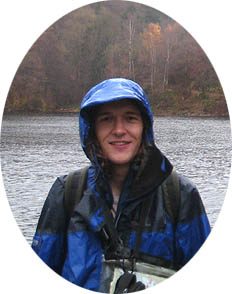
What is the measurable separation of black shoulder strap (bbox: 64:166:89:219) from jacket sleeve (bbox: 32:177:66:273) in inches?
0.7

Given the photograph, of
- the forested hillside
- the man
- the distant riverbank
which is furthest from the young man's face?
the distant riverbank

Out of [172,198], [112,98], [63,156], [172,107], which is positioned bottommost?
[63,156]

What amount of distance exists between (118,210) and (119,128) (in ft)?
1.00

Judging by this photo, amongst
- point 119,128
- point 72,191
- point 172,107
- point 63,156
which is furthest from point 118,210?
point 63,156

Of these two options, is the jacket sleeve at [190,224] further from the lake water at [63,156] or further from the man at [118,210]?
the lake water at [63,156]

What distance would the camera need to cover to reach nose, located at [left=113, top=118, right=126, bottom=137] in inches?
42.4

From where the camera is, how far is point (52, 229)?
1173mm

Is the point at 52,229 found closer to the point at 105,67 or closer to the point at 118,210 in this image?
the point at 118,210

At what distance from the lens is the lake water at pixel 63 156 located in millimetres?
7086

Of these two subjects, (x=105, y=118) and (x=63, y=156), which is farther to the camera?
(x=63, y=156)

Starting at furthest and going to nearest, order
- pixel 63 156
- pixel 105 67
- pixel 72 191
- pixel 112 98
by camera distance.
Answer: pixel 63 156 < pixel 105 67 < pixel 72 191 < pixel 112 98

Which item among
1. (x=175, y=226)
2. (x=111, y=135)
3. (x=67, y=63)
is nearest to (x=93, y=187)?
(x=111, y=135)

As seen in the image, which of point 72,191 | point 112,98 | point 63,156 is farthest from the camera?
point 63,156

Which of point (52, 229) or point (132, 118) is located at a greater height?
point (132, 118)
